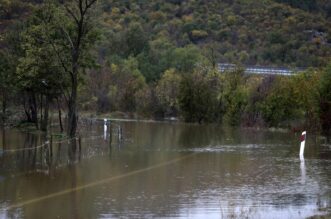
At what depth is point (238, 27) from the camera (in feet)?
473

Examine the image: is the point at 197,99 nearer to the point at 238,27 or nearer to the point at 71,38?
the point at 71,38

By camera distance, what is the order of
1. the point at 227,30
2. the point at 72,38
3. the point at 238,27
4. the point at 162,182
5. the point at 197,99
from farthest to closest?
the point at 238,27 < the point at 227,30 < the point at 197,99 < the point at 72,38 < the point at 162,182

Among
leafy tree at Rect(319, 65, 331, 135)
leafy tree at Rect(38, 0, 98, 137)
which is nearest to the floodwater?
leafy tree at Rect(38, 0, 98, 137)

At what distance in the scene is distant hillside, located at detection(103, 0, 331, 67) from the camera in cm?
13350

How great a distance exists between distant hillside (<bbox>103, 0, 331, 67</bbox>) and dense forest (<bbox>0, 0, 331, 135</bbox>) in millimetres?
271

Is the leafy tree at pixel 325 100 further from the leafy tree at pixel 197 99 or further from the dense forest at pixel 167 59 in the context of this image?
the leafy tree at pixel 197 99

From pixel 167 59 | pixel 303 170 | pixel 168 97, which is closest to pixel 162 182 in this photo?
pixel 303 170

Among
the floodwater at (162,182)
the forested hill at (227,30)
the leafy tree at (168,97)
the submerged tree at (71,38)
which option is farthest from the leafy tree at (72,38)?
the forested hill at (227,30)

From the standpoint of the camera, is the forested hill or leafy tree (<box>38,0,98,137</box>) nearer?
leafy tree (<box>38,0,98,137</box>)

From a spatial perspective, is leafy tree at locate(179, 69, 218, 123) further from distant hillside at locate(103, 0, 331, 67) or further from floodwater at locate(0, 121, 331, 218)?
distant hillside at locate(103, 0, 331, 67)

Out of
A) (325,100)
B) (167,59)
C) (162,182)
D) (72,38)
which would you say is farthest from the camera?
(167,59)

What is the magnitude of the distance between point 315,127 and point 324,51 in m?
81.6

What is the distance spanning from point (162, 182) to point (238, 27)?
12567cm

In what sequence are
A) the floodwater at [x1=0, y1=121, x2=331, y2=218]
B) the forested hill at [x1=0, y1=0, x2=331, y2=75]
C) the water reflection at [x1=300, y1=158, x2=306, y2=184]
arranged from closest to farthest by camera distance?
the floodwater at [x1=0, y1=121, x2=331, y2=218]
the water reflection at [x1=300, y1=158, x2=306, y2=184]
the forested hill at [x1=0, y1=0, x2=331, y2=75]
